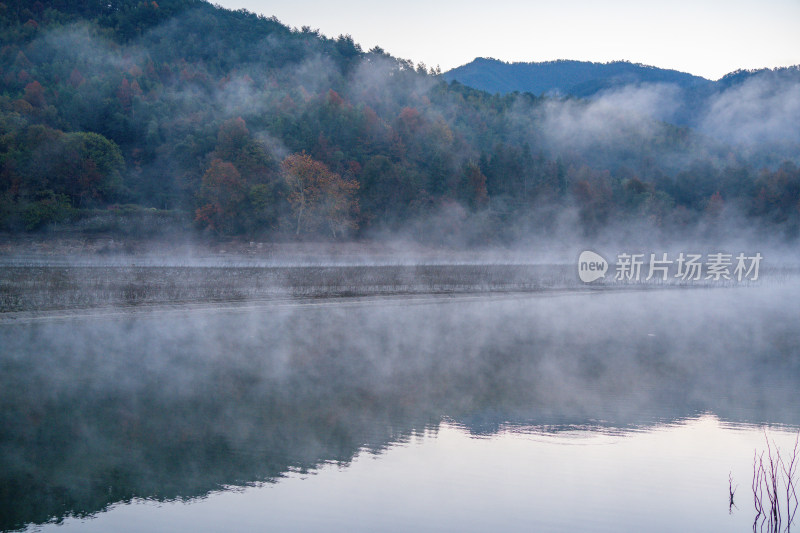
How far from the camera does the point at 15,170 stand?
56.0 m

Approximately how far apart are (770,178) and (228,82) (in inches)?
3114

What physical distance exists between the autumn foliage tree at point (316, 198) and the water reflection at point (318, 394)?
35278mm

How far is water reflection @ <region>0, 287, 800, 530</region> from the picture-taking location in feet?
30.0

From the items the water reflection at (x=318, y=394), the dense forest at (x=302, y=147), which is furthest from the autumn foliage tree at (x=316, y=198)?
the water reflection at (x=318, y=394)

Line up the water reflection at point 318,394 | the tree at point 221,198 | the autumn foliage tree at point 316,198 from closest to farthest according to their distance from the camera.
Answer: the water reflection at point 318,394 → the autumn foliage tree at point 316,198 → the tree at point 221,198

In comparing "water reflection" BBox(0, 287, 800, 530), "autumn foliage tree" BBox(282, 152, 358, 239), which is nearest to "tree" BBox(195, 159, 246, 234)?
"autumn foliage tree" BBox(282, 152, 358, 239)

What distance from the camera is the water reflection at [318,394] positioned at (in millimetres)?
9156

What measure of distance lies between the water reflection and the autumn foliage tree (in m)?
35.3

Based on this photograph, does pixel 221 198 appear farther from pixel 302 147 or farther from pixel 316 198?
pixel 302 147

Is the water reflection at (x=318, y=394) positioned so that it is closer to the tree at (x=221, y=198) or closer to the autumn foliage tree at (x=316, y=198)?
the autumn foliage tree at (x=316, y=198)

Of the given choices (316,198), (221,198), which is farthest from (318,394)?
(221,198)

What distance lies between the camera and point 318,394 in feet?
43.6

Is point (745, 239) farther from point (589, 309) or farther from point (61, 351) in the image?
point (61, 351)

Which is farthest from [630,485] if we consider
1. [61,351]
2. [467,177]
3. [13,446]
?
[467,177]
